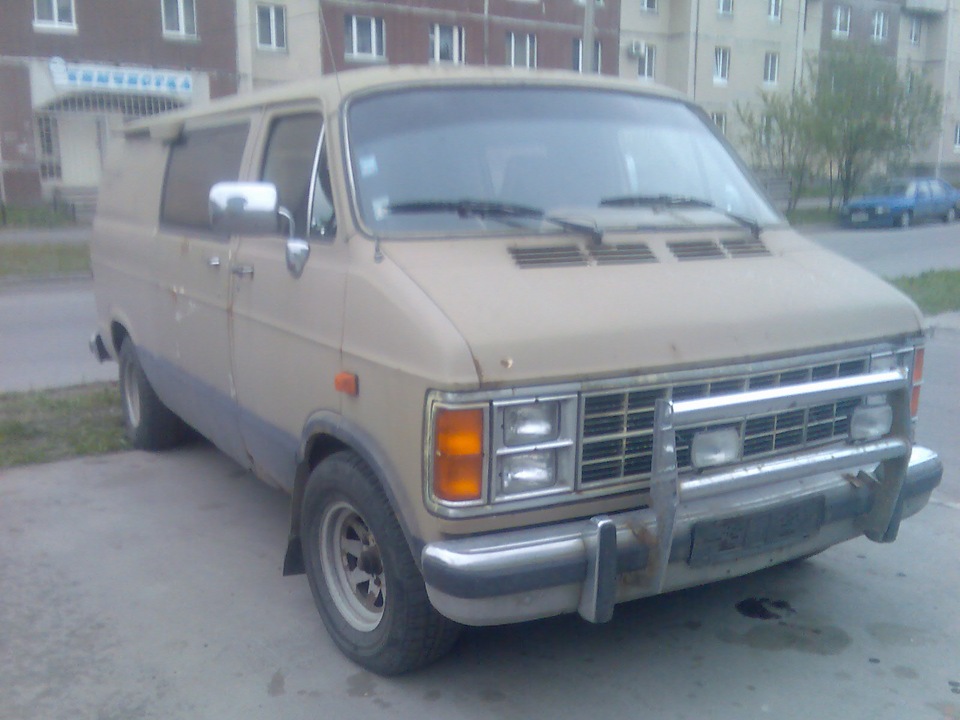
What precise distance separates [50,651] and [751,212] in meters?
3.46

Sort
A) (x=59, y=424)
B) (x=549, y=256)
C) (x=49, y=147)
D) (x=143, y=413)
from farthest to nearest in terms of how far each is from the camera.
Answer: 1. (x=49, y=147)
2. (x=59, y=424)
3. (x=143, y=413)
4. (x=549, y=256)

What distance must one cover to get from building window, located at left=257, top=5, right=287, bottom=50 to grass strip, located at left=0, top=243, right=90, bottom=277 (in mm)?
13788

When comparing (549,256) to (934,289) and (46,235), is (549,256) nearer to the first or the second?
(934,289)

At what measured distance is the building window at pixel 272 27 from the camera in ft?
104

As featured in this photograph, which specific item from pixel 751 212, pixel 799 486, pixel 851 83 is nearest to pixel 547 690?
pixel 799 486

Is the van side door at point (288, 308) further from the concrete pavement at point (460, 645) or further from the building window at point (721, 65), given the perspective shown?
the building window at point (721, 65)

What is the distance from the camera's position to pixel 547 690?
143 inches

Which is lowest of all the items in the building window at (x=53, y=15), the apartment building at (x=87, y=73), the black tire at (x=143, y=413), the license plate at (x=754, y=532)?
the black tire at (x=143, y=413)

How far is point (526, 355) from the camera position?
312cm

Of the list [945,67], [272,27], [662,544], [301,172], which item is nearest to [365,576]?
[662,544]

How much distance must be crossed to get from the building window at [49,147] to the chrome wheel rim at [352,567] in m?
28.4

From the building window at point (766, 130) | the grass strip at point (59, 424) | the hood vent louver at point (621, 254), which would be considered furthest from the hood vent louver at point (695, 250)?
the building window at point (766, 130)

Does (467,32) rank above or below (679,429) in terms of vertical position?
above

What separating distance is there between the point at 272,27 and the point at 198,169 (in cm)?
2885
